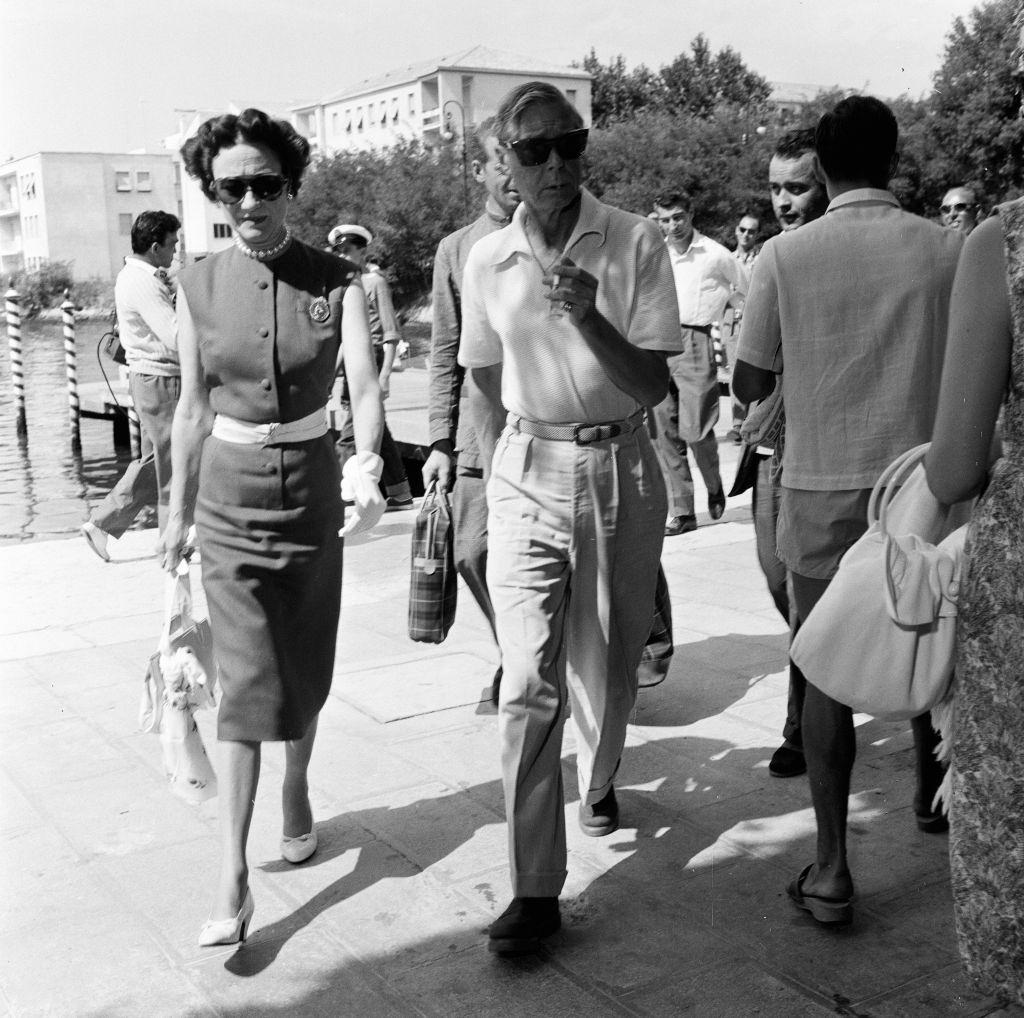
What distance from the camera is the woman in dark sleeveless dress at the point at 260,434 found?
3.52 m

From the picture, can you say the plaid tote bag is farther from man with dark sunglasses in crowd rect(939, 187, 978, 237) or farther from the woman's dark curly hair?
man with dark sunglasses in crowd rect(939, 187, 978, 237)

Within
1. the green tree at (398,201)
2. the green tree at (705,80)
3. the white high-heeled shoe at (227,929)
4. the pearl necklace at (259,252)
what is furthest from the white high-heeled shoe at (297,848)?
the green tree at (705,80)

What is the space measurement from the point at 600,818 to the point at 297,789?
893 millimetres

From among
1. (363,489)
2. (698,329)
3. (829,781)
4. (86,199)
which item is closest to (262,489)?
(363,489)

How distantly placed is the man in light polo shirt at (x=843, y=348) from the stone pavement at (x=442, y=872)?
320 mm

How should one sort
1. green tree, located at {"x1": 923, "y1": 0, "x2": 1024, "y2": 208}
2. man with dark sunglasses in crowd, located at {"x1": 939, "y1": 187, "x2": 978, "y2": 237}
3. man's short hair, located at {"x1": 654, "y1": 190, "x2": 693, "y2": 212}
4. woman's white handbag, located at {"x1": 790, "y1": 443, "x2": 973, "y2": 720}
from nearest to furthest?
woman's white handbag, located at {"x1": 790, "y1": 443, "x2": 973, "y2": 720} → man with dark sunglasses in crowd, located at {"x1": 939, "y1": 187, "x2": 978, "y2": 237} → man's short hair, located at {"x1": 654, "y1": 190, "x2": 693, "y2": 212} → green tree, located at {"x1": 923, "y1": 0, "x2": 1024, "y2": 208}

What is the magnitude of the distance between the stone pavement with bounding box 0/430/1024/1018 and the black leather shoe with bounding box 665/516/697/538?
8.16ft

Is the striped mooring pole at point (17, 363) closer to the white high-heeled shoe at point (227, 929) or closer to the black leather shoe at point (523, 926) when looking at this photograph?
the white high-heeled shoe at point (227, 929)

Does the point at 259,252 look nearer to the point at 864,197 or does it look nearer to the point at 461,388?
the point at 461,388

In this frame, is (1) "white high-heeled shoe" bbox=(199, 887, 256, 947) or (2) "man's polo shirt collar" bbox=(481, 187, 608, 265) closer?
(1) "white high-heeled shoe" bbox=(199, 887, 256, 947)

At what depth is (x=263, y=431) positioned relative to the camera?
11.7 feet

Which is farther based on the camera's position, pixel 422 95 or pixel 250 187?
pixel 422 95

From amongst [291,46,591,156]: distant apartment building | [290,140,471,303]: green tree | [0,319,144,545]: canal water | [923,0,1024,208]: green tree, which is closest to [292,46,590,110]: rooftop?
[291,46,591,156]: distant apartment building

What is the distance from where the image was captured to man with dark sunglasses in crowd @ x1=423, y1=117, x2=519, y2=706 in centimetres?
474
